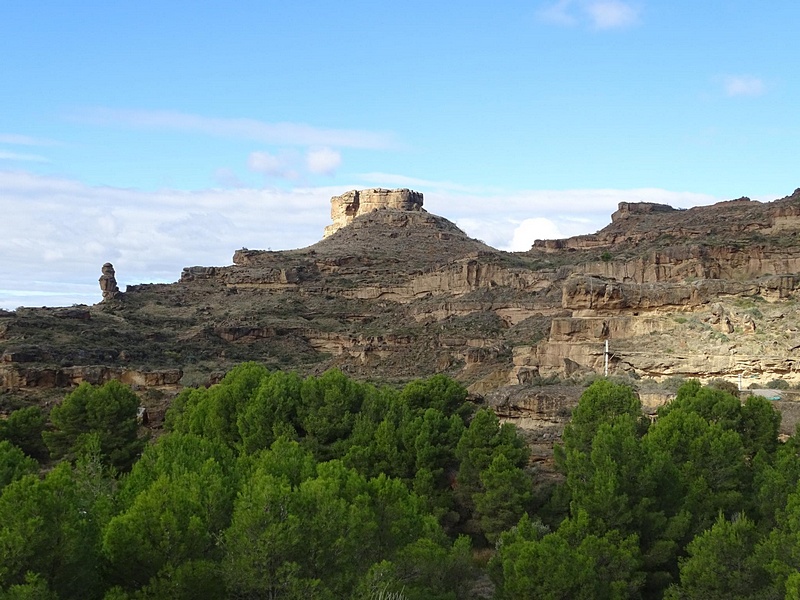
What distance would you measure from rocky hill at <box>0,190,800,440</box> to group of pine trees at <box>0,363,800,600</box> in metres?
6.97

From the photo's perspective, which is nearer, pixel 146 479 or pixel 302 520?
pixel 302 520

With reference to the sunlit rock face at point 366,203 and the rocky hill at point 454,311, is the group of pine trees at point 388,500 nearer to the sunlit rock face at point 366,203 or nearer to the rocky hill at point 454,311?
the rocky hill at point 454,311

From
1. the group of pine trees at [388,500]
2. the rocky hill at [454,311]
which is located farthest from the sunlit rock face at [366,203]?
the group of pine trees at [388,500]

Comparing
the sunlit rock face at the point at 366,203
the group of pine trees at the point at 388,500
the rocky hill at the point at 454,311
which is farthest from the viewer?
the sunlit rock face at the point at 366,203

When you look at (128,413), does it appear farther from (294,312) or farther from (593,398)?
(294,312)

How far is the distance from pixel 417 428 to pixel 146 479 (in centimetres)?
1148

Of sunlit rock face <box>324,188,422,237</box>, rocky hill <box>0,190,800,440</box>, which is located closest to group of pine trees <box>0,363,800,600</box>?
rocky hill <box>0,190,800,440</box>

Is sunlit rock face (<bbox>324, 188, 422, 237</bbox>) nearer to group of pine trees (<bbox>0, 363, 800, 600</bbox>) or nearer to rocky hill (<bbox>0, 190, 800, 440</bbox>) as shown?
rocky hill (<bbox>0, 190, 800, 440</bbox>)

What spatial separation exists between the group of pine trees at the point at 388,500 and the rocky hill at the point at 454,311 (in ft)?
22.9

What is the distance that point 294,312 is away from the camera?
10169 centimetres

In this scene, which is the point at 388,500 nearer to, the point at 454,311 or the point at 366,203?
the point at 454,311

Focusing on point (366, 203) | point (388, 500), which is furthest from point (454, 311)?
point (388, 500)

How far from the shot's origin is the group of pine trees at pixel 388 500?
68.4ft

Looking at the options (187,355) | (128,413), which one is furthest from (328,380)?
(187,355)
